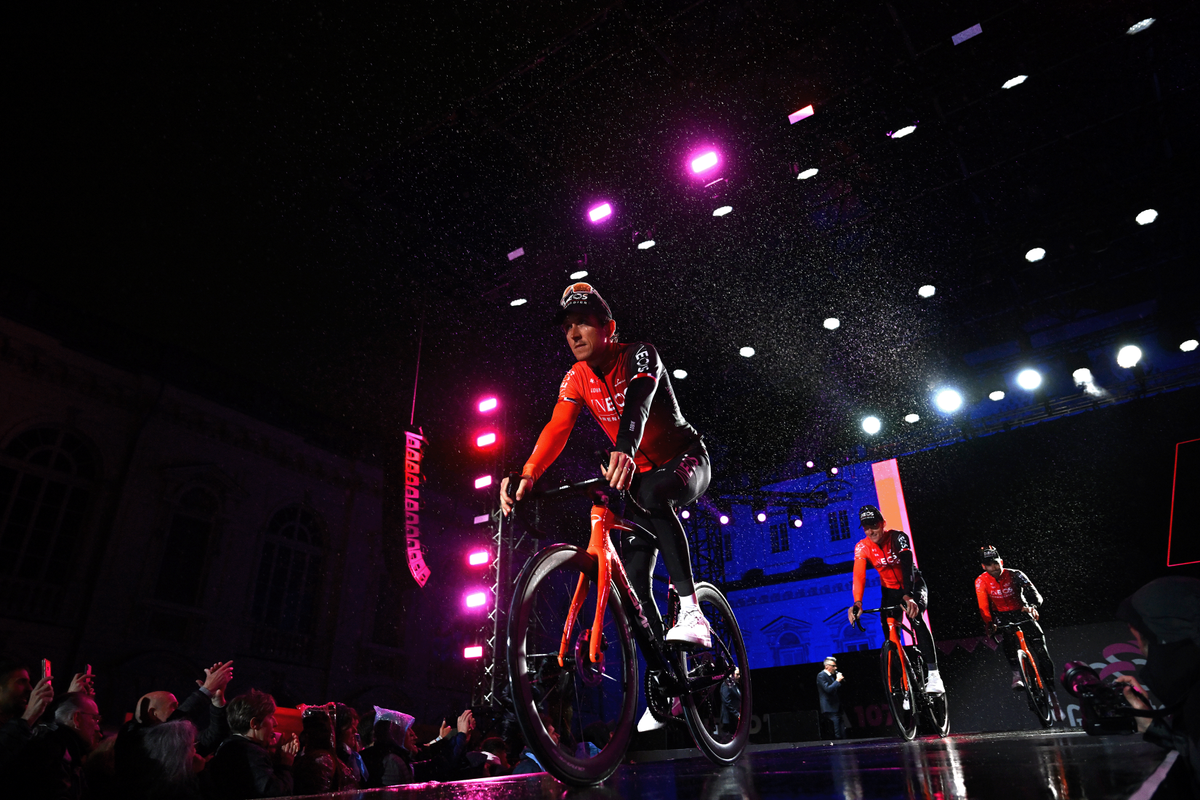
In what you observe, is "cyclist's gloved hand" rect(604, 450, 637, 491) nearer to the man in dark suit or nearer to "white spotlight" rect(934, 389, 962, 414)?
the man in dark suit

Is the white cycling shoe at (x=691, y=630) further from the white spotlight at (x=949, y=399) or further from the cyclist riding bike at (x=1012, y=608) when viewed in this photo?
the white spotlight at (x=949, y=399)

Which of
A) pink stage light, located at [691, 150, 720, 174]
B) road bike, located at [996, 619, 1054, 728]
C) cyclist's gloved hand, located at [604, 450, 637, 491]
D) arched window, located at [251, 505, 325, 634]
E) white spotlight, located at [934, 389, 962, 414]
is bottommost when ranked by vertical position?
road bike, located at [996, 619, 1054, 728]

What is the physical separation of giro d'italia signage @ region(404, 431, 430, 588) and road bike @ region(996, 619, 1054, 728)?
10.7 m

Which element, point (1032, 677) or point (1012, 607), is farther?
point (1012, 607)

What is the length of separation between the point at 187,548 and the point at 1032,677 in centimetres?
1569

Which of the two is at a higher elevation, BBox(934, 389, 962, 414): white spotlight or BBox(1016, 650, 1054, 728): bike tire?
BBox(934, 389, 962, 414): white spotlight

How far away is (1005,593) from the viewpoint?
928 centimetres

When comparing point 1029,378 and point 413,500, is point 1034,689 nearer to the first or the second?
point 1029,378

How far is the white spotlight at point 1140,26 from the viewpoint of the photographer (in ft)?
25.5

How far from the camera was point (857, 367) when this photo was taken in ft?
48.2

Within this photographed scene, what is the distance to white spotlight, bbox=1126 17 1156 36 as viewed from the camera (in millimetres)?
7785

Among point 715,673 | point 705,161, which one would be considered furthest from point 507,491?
point 705,161

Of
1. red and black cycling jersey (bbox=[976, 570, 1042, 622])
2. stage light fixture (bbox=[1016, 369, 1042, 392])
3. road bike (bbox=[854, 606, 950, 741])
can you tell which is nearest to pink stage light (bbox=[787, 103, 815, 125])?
road bike (bbox=[854, 606, 950, 741])

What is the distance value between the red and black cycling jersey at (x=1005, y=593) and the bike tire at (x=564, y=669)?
818 cm
